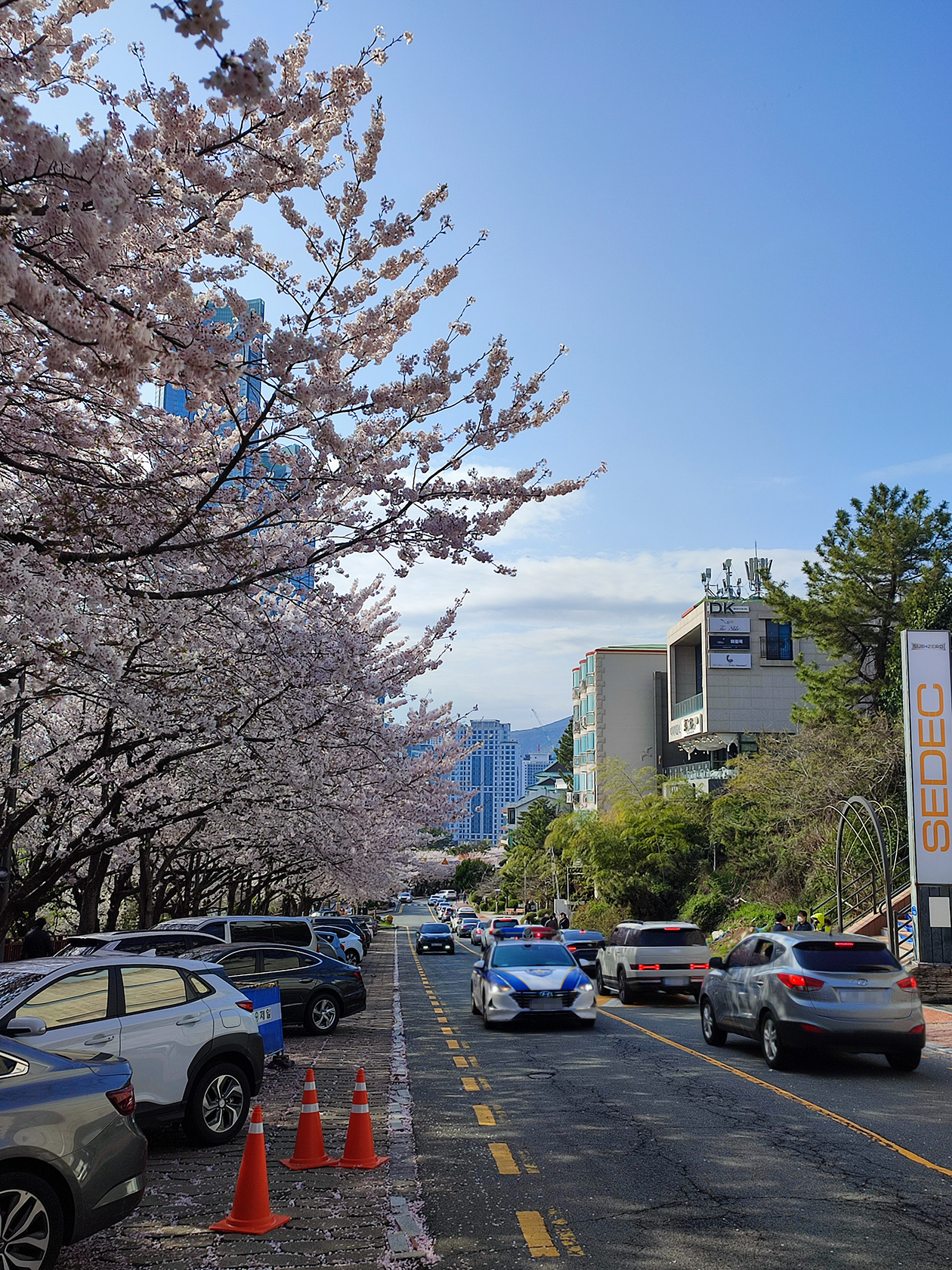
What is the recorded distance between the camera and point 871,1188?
710cm

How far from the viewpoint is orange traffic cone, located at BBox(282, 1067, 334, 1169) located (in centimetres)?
762

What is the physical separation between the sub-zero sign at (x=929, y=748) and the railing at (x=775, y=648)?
48.4m

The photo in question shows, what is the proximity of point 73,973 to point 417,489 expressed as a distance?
Result: 4.88m

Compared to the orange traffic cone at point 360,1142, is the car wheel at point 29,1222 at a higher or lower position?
higher

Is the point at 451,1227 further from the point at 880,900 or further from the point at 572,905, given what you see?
the point at 572,905

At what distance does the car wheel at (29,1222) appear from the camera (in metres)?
5.03

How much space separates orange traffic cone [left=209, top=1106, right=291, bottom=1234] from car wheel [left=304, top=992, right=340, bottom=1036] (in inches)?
416

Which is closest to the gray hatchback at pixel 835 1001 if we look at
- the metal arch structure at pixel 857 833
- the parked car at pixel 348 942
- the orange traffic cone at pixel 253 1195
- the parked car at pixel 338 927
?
the orange traffic cone at pixel 253 1195

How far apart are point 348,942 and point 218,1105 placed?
74.0ft

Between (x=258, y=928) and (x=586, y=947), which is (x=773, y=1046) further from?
(x=586, y=947)

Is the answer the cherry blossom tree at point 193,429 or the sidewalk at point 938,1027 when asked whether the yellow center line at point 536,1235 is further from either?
the sidewalk at point 938,1027

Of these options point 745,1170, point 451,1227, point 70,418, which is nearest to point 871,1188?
point 745,1170

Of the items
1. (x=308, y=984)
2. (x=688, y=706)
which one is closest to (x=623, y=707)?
(x=688, y=706)

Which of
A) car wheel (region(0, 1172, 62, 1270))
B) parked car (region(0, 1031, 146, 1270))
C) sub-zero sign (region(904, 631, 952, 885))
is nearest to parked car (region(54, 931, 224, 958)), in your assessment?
parked car (region(0, 1031, 146, 1270))
